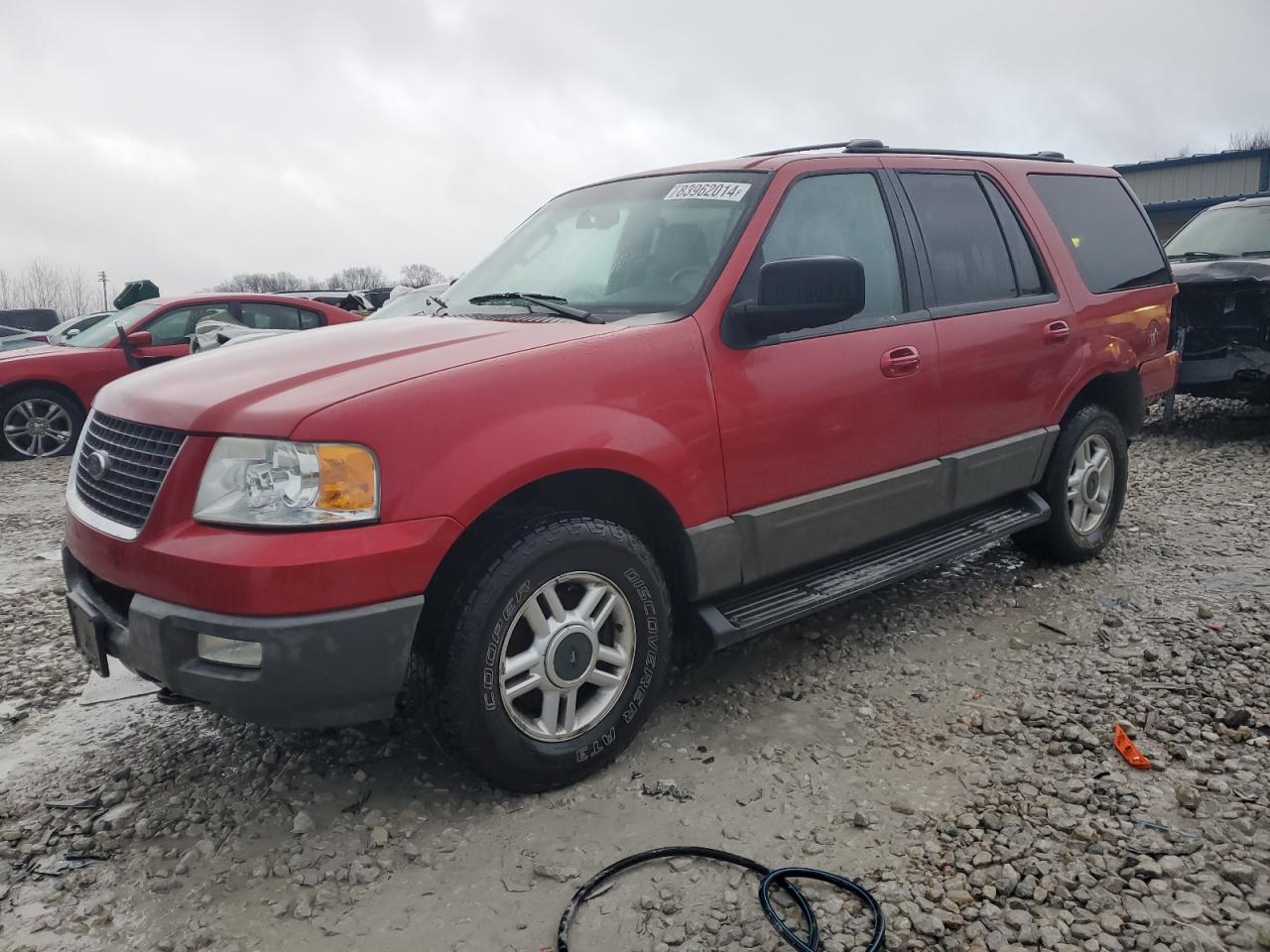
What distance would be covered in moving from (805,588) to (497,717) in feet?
4.30

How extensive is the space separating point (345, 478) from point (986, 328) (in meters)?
2.81

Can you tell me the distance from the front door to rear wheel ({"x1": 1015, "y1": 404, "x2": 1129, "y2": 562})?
3.52 feet

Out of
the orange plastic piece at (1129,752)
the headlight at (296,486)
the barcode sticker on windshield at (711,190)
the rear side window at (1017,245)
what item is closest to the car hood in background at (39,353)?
the barcode sticker on windshield at (711,190)

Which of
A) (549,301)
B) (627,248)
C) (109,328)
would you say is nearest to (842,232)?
(627,248)

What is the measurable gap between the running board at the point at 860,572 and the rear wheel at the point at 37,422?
8.02m

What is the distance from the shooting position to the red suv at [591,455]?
2490 mm

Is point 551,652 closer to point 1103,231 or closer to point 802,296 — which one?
point 802,296

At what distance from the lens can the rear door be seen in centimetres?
399

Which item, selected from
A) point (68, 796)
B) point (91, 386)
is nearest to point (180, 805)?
point (68, 796)

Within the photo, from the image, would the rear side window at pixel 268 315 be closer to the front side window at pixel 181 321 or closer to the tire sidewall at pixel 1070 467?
the front side window at pixel 181 321

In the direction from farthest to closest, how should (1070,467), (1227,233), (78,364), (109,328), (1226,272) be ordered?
(109,328), (78,364), (1227,233), (1226,272), (1070,467)

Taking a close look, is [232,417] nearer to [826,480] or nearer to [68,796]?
[68,796]

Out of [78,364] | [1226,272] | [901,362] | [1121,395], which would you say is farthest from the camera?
[78,364]

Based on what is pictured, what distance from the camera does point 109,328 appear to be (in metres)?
9.73
